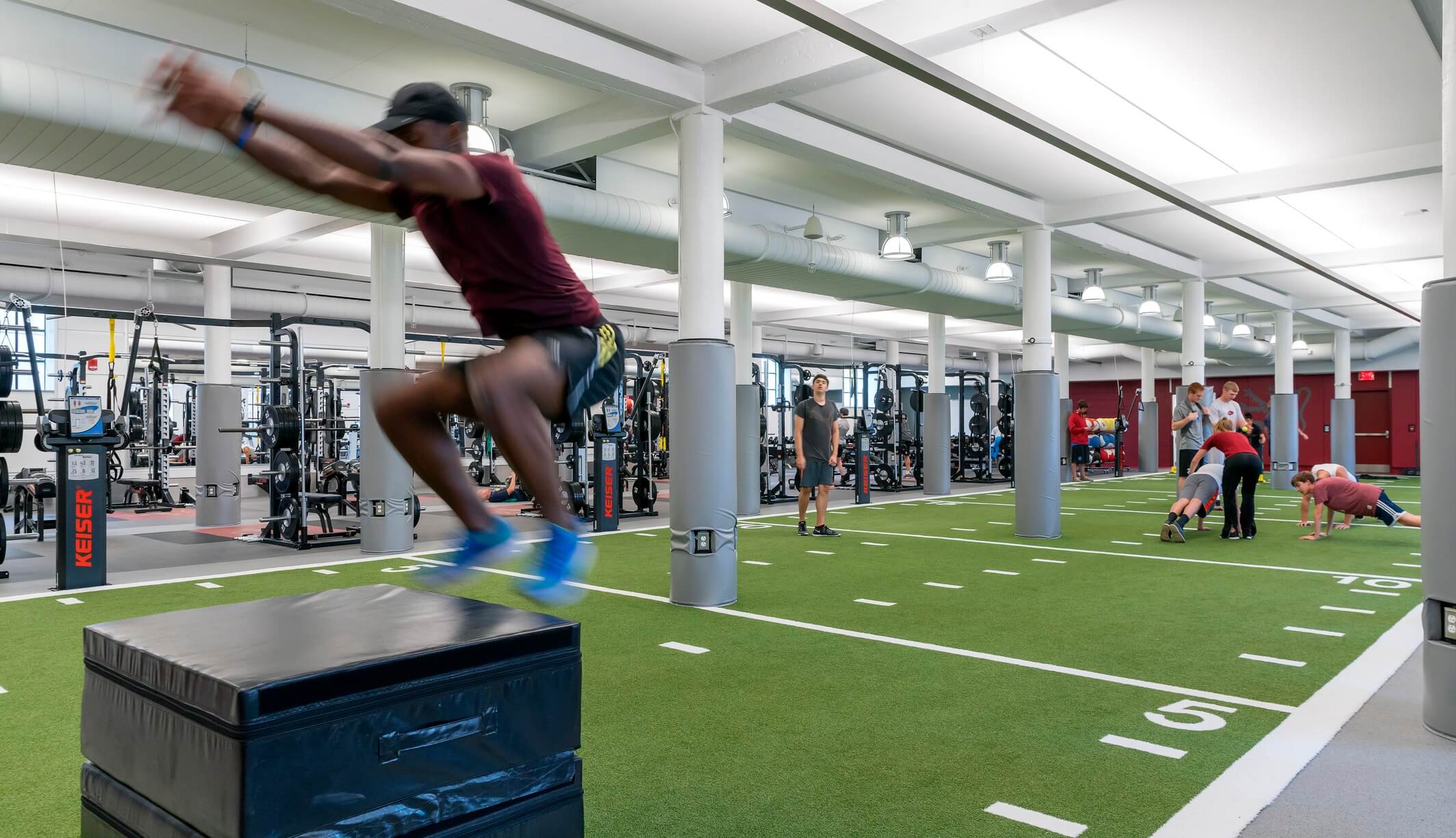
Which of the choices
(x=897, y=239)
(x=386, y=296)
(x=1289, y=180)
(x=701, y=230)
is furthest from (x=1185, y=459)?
(x=386, y=296)

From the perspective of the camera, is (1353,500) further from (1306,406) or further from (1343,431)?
(1306,406)

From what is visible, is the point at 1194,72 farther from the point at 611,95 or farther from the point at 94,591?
the point at 94,591

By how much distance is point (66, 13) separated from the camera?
5527 millimetres

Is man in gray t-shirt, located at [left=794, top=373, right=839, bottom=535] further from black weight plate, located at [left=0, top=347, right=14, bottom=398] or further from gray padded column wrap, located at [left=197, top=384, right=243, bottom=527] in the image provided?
gray padded column wrap, located at [left=197, top=384, right=243, bottom=527]

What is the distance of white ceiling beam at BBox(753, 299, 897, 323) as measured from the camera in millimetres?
15617

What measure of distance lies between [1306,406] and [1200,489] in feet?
49.6

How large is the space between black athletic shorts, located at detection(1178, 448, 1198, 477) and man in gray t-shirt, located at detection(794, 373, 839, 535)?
15.1 ft

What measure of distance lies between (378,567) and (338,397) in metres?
7.79

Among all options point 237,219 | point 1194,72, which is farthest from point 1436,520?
point 237,219

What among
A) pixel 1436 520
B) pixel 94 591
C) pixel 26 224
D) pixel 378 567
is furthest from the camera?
pixel 26 224

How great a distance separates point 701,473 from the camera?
20.0 feet

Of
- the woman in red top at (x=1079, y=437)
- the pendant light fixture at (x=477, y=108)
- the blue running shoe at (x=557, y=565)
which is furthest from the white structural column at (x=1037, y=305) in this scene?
the woman in red top at (x=1079, y=437)

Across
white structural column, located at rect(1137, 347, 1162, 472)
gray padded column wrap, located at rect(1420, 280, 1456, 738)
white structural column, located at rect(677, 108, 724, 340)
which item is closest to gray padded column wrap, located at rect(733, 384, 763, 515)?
white structural column, located at rect(677, 108, 724, 340)

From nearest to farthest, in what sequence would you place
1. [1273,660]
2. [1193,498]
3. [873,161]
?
[1273,660], [873,161], [1193,498]
